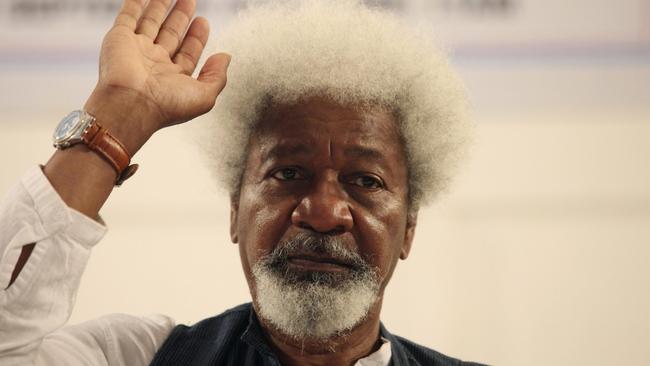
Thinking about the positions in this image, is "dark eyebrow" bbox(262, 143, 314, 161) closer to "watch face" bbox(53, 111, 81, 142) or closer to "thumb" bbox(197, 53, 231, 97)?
"thumb" bbox(197, 53, 231, 97)

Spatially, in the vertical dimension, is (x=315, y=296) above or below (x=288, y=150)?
below

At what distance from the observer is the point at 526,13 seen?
2023 mm

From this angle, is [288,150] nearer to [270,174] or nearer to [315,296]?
[270,174]

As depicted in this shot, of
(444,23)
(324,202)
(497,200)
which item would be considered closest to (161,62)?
(324,202)

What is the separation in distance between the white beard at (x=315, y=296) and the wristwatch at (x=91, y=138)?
0.31m

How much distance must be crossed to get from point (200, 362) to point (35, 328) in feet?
1.07

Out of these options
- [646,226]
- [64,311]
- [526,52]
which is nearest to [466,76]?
[526,52]

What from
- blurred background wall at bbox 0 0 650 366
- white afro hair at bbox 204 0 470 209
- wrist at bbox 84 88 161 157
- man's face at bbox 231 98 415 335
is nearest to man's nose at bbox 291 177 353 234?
man's face at bbox 231 98 415 335

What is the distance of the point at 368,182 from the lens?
1263 mm

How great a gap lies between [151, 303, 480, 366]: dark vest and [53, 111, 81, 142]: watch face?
1.34ft

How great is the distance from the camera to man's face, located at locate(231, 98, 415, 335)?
1185 mm

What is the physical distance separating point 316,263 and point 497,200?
1.01 metres

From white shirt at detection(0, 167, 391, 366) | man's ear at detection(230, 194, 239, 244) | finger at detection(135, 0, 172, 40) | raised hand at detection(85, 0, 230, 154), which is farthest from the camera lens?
man's ear at detection(230, 194, 239, 244)

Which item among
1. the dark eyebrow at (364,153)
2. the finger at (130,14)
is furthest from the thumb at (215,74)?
the dark eyebrow at (364,153)
